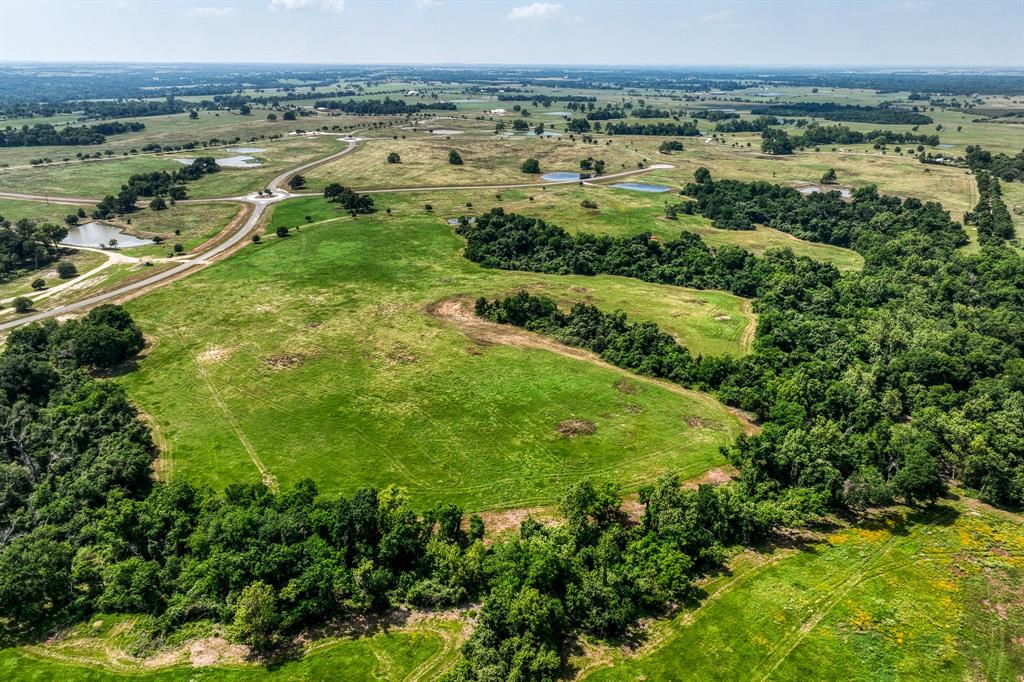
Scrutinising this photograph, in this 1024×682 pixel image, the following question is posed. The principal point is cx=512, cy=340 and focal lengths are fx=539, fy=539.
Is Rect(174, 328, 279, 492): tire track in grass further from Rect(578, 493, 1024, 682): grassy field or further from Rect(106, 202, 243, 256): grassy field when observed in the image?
Rect(106, 202, 243, 256): grassy field

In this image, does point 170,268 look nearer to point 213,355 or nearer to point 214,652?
point 213,355

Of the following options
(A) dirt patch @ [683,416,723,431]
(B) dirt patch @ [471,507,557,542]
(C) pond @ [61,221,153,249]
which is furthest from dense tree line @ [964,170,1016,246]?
(C) pond @ [61,221,153,249]

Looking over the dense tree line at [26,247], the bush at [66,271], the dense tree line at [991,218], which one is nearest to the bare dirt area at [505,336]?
the bush at [66,271]

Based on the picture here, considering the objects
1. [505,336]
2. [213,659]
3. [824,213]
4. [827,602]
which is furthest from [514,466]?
[824,213]

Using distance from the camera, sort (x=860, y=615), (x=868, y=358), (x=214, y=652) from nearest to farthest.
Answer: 1. (x=214, y=652)
2. (x=860, y=615)
3. (x=868, y=358)

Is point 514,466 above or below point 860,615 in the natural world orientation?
above

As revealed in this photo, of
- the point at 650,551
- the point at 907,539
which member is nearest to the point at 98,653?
the point at 650,551

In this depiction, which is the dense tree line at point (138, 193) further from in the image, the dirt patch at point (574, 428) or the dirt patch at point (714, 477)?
the dirt patch at point (714, 477)
